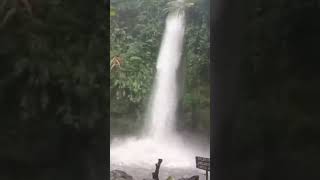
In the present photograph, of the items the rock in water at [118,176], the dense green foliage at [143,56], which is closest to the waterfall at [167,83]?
the dense green foliage at [143,56]

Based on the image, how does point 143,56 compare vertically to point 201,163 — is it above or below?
above

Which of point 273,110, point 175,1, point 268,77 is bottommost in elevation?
point 273,110

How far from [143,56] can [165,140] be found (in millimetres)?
2078

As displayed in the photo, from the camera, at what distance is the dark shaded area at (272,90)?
2359 mm

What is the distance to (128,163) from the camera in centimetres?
659

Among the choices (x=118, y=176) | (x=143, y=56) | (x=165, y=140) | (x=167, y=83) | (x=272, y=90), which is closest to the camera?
(x=272, y=90)

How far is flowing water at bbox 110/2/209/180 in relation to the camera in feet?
21.2

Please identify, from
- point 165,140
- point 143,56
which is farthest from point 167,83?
point 165,140
